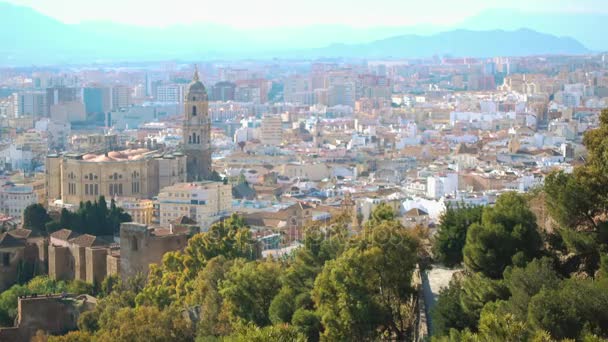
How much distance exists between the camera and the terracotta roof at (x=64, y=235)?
2216 centimetres

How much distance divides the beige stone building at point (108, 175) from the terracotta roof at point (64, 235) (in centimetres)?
925

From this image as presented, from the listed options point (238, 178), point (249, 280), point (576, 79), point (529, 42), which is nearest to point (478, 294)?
point (249, 280)

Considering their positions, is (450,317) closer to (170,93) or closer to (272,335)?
(272,335)

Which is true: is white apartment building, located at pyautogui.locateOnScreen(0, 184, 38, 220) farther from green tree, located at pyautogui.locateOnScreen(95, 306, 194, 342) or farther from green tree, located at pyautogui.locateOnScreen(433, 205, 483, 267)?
green tree, located at pyautogui.locateOnScreen(433, 205, 483, 267)

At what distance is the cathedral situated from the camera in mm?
36375

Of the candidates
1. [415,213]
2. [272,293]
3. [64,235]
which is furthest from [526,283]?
[415,213]

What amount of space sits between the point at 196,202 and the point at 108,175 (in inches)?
157

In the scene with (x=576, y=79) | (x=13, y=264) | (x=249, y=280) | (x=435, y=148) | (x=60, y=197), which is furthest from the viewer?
(x=576, y=79)

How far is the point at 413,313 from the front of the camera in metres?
12.5

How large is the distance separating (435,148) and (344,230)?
36.2 metres

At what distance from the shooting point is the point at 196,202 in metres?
29.6

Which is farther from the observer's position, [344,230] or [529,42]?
[529,42]

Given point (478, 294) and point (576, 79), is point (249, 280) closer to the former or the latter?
point (478, 294)

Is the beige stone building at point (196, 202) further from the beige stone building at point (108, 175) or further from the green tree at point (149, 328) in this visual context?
the green tree at point (149, 328)
